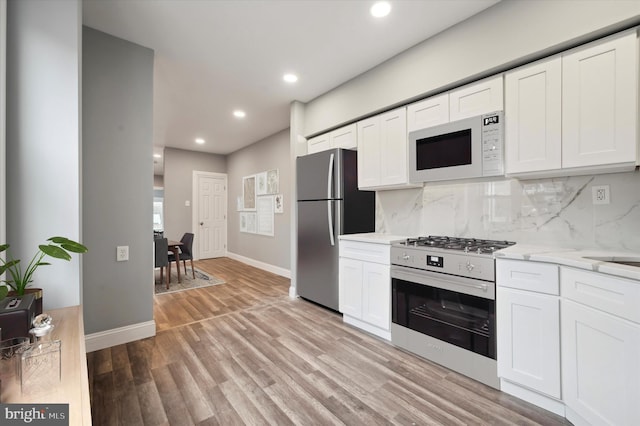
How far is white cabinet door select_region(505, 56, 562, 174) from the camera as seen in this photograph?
1.84m

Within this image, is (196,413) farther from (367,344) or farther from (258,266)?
(258,266)

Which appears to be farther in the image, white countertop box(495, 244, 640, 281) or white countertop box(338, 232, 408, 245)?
white countertop box(338, 232, 408, 245)

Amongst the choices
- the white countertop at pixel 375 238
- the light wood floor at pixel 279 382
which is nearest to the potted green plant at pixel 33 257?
the light wood floor at pixel 279 382

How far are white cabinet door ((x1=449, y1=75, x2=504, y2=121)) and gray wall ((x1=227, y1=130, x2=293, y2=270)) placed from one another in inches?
104

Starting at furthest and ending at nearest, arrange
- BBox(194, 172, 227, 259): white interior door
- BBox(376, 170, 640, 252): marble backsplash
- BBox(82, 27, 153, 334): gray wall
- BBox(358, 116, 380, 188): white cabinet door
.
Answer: BBox(194, 172, 227, 259): white interior door → BBox(358, 116, 380, 188): white cabinet door → BBox(82, 27, 153, 334): gray wall → BBox(376, 170, 640, 252): marble backsplash

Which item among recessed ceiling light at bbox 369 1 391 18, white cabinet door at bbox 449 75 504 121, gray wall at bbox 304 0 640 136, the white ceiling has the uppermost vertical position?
the white ceiling

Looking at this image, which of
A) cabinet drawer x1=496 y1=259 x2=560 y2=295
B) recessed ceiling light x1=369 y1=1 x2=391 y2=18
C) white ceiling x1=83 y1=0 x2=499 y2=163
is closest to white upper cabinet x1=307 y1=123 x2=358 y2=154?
white ceiling x1=83 y1=0 x2=499 y2=163

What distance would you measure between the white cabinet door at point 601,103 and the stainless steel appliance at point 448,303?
81 centimetres

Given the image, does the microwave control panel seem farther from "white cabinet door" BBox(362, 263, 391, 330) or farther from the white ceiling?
"white cabinet door" BBox(362, 263, 391, 330)

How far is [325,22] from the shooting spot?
2.29 metres

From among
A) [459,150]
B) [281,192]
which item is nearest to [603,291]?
[459,150]

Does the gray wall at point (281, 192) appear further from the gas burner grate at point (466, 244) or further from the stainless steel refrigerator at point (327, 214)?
the gas burner grate at point (466, 244)

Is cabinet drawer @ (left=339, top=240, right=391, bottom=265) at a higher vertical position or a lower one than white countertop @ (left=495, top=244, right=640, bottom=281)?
lower
